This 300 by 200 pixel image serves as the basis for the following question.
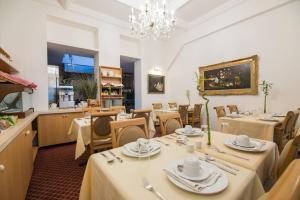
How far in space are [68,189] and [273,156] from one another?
91.6 inches

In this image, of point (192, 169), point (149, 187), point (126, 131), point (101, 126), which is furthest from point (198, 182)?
point (101, 126)

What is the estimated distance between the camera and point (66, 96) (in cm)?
418

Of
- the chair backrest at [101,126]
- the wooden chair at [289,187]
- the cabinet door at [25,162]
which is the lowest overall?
the cabinet door at [25,162]

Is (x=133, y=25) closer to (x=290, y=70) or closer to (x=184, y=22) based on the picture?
(x=184, y=22)

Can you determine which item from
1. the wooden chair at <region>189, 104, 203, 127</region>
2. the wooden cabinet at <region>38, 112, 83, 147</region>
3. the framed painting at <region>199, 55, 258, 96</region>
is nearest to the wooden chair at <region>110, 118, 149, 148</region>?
the framed painting at <region>199, 55, 258, 96</region>

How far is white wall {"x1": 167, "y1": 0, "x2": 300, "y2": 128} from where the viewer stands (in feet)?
10.9

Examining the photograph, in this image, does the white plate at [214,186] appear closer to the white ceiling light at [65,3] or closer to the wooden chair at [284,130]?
the wooden chair at [284,130]

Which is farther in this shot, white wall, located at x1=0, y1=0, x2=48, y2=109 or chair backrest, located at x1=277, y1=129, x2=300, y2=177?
white wall, located at x1=0, y1=0, x2=48, y2=109

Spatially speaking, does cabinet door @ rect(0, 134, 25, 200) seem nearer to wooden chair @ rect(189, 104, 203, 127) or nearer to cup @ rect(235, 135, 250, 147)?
cup @ rect(235, 135, 250, 147)

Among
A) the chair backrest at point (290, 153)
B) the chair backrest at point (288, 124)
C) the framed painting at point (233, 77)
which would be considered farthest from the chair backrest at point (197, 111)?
the chair backrest at point (290, 153)

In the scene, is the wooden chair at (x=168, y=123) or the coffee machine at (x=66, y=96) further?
the coffee machine at (x=66, y=96)

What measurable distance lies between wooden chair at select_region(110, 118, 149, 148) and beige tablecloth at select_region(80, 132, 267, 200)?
1.14 ft

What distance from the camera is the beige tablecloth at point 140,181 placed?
2.19 feet

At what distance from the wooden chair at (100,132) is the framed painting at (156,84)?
147 inches
